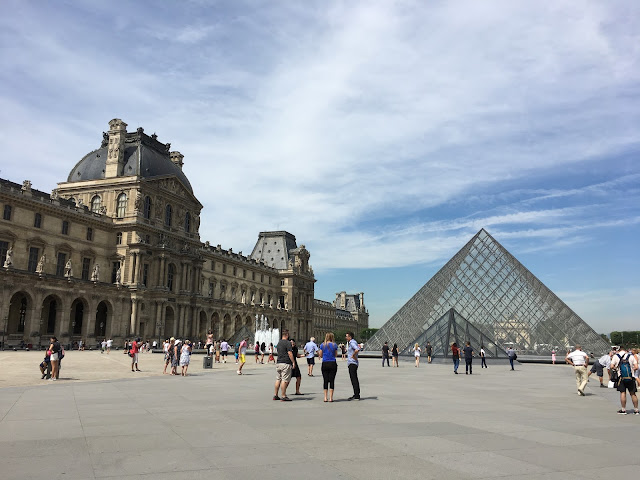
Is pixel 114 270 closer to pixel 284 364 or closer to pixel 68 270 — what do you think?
pixel 68 270

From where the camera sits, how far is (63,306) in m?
44.7

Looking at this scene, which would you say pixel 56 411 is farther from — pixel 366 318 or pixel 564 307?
pixel 366 318

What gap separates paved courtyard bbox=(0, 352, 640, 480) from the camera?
5.66 m

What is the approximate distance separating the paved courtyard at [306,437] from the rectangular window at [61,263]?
39.4m

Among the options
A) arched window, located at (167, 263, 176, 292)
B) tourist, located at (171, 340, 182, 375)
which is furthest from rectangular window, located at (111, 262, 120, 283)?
tourist, located at (171, 340, 182, 375)

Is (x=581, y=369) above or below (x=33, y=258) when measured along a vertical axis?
below

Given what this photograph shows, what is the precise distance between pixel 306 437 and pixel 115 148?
188ft

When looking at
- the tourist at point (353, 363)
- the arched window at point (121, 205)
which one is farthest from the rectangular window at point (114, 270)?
the tourist at point (353, 363)

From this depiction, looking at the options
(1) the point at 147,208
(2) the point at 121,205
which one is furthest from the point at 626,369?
(2) the point at 121,205

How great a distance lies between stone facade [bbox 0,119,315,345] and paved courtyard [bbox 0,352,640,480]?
35.6 metres

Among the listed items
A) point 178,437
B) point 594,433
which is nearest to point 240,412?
point 178,437

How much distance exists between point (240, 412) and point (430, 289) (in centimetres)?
3760

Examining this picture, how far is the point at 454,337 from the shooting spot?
3334 cm

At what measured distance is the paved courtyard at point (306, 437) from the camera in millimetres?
5661
